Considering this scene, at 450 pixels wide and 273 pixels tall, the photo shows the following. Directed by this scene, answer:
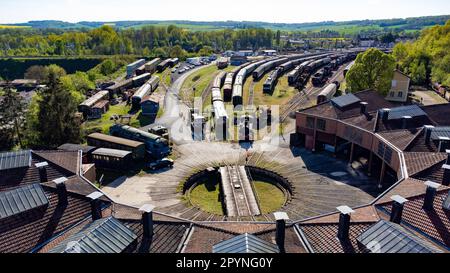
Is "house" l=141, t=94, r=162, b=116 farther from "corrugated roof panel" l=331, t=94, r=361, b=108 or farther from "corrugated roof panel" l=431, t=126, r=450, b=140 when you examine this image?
"corrugated roof panel" l=431, t=126, r=450, b=140

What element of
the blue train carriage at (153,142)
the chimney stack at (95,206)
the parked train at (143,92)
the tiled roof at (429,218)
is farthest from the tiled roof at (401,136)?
the parked train at (143,92)

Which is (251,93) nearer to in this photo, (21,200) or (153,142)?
(153,142)

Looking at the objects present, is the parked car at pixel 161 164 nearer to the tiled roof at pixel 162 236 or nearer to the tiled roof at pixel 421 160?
the tiled roof at pixel 162 236

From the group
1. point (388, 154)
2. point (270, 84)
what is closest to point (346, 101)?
point (388, 154)

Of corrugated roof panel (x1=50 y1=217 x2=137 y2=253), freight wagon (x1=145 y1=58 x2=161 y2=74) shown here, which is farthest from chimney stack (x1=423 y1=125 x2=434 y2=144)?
freight wagon (x1=145 y1=58 x2=161 y2=74)

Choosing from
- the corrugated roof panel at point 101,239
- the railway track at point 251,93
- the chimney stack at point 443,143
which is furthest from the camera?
the railway track at point 251,93
